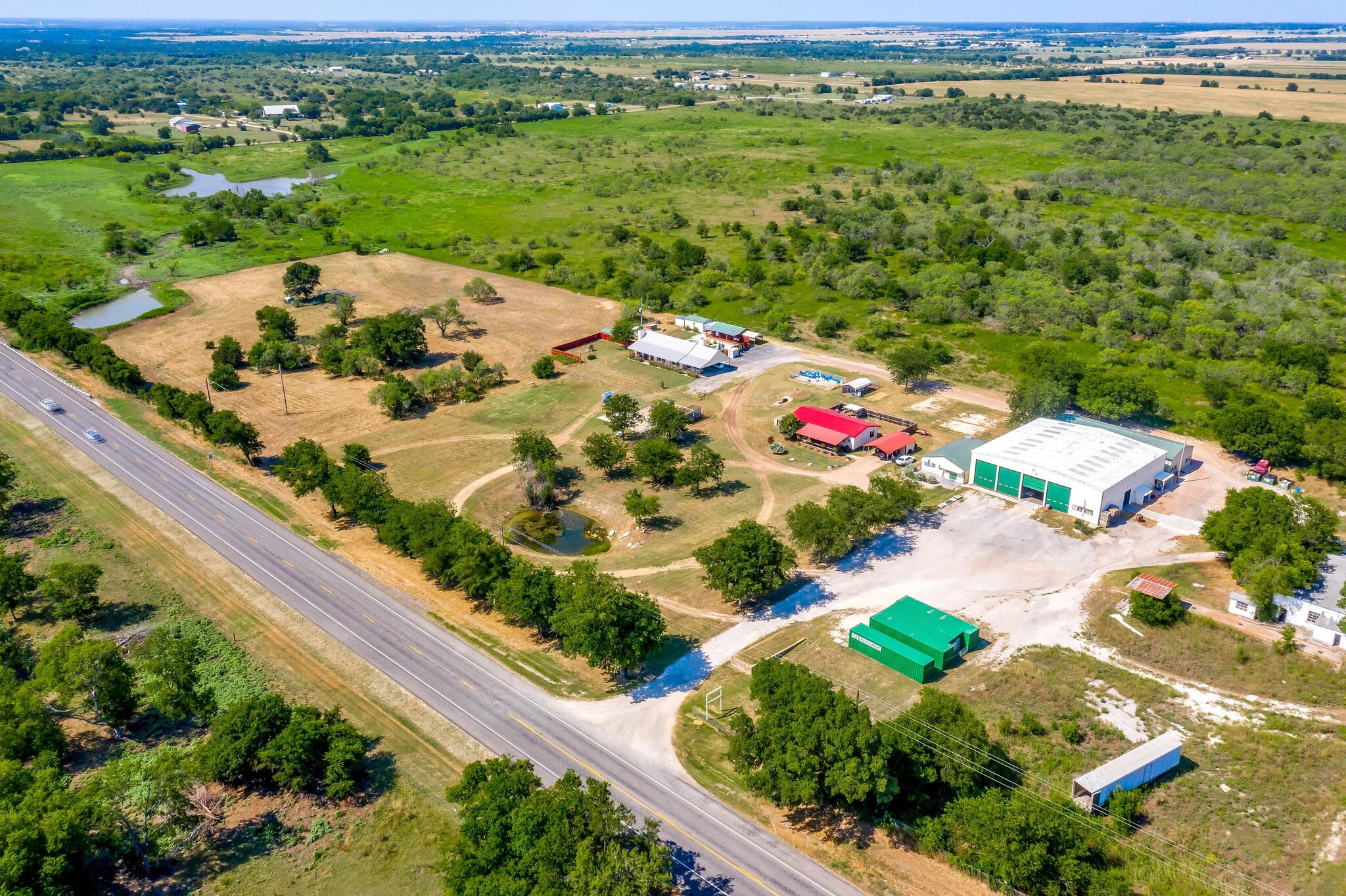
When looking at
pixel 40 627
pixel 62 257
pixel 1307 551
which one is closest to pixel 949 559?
pixel 1307 551

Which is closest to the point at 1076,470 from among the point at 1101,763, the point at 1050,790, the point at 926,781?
the point at 1101,763

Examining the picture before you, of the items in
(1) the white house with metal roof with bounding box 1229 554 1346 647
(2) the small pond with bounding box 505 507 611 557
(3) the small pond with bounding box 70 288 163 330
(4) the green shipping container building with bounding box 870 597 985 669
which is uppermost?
(3) the small pond with bounding box 70 288 163 330

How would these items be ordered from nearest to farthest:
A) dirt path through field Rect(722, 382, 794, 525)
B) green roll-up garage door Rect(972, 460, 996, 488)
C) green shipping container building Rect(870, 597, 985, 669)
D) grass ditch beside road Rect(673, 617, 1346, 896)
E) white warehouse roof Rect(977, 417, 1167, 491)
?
grass ditch beside road Rect(673, 617, 1346, 896) → green shipping container building Rect(870, 597, 985, 669) → white warehouse roof Rect(977, 417, 1167, 491) → dirt path through field Rect(722, 382, 794, 525) → green roll-up garage door Rect(972, 460, 996, 488)

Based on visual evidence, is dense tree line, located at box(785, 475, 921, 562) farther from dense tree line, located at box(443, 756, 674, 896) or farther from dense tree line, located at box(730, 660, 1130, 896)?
dense tree line, located at box(443, 756, 674, 896)

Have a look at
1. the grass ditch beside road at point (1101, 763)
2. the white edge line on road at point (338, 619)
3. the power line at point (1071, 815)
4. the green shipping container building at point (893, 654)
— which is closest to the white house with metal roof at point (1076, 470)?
the grass ditch beside road at point (1101, 763)

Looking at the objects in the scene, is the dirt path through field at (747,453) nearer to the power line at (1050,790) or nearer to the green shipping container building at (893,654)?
the green shipping container building at (893,654)

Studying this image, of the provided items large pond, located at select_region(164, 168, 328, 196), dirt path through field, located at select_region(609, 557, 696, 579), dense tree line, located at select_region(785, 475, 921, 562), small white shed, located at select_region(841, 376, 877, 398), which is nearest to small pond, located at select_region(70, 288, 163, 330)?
large pond, located at select_region(164, 168, 328, 196)
